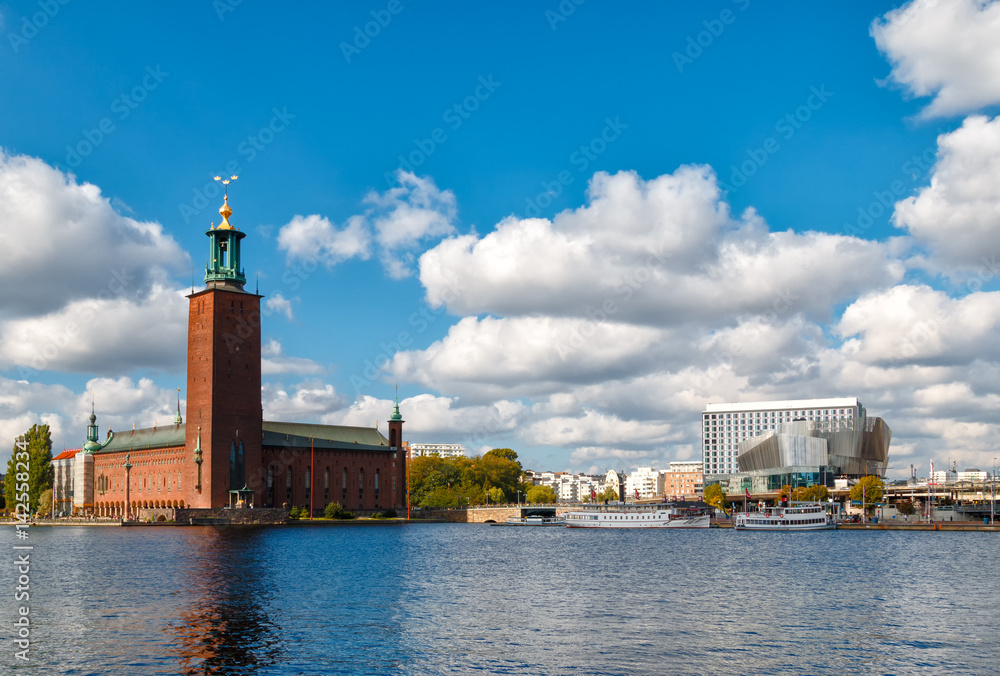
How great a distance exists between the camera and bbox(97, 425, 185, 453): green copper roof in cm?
15988

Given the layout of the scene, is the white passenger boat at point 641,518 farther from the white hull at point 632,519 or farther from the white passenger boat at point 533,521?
the white passenger boat at point 533,521

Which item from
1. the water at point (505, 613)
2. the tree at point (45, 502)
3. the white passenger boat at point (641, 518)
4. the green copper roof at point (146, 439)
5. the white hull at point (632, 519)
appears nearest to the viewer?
the water at point (505, 613)

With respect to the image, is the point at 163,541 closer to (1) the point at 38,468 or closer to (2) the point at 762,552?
(2) the point at 762,552

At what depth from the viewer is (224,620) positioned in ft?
136

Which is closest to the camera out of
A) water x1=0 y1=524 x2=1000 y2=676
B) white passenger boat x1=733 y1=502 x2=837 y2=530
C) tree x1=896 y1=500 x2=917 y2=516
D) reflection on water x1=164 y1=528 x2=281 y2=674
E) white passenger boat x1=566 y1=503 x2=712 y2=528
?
reflection on water x1=164 y1=528 x2=281 y2=674

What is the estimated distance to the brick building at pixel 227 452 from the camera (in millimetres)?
149000

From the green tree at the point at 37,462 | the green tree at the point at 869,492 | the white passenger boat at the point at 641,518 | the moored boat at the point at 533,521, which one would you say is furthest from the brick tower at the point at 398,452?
the green tree at the point at 869,492

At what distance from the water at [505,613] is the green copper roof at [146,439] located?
80.2 meters

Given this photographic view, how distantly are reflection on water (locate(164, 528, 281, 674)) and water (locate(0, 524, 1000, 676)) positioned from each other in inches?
4.7

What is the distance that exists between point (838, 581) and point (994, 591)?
8583mm

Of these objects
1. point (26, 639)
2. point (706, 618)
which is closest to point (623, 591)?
point (706, 618)

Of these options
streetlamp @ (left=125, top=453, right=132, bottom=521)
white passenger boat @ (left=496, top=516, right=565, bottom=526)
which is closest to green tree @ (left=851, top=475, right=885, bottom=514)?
white passenger boat @ (left=496, top=516, right=565, bottom=526)

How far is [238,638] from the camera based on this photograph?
37.1 metres

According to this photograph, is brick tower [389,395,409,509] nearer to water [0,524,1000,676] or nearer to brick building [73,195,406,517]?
brick building [73,195,406,517]
